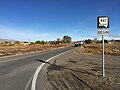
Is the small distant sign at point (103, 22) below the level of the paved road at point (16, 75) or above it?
above

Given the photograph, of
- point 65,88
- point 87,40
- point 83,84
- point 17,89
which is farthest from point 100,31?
point 87,40

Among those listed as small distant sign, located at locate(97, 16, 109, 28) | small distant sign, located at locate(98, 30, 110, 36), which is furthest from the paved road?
small distant sign, located at locate(97, 16, 109, 28)

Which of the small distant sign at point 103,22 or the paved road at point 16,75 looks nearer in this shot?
the paved road at point 16,75

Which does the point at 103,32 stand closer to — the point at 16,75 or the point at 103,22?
the point at 103,22

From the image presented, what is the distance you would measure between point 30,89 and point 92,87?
101 inches

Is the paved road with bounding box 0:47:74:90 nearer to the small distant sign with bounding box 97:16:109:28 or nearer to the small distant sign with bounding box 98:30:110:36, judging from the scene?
the small distant sign with bounding box 98:30:110:36

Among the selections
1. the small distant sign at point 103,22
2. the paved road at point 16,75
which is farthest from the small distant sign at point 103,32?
the paved road at point 16,75

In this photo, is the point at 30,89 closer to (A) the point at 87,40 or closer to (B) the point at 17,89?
(B) the point at 17,89

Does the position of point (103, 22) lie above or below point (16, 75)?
above

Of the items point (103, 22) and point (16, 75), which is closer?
point (103, 22)

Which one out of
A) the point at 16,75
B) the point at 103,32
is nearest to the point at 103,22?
the point at 103,32

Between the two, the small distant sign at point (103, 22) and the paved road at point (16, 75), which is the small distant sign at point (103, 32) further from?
the paved road at point (16, 75)

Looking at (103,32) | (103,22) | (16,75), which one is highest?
(103,22)

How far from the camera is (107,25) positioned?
906 centimetres
